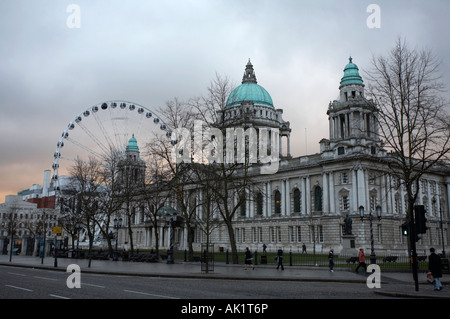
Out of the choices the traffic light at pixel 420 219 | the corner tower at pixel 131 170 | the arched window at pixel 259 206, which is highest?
the corner tower at pixel 131 170

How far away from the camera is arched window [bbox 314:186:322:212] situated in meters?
71.8

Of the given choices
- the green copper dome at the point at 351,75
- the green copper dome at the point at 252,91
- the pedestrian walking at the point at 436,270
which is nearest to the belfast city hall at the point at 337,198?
the green copper dome at the point at 351,75

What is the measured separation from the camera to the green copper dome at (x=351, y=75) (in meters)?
74.7

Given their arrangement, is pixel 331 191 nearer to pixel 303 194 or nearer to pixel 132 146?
pixel 303 194

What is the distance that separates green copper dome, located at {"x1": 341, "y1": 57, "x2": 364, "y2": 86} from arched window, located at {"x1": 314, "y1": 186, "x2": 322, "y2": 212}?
1929 cm

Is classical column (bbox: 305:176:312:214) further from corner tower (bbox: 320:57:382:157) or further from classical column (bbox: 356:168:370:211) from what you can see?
classical column (bbox: 356:168:370:211)

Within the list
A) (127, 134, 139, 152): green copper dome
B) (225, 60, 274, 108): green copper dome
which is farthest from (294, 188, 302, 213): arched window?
(127, 134, 139, 152): green copper dome

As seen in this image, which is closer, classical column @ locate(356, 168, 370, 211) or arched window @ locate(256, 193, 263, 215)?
classical column @ locate(356, 168, 370, 211)

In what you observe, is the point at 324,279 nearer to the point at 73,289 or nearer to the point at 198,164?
the point at 73,289

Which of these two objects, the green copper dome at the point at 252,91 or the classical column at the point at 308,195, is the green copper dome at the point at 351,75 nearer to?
the classical column at the point at 308,195

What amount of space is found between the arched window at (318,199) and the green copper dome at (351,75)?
63.3 feet

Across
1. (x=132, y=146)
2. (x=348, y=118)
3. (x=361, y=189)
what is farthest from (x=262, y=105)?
(x=361, y=189)
